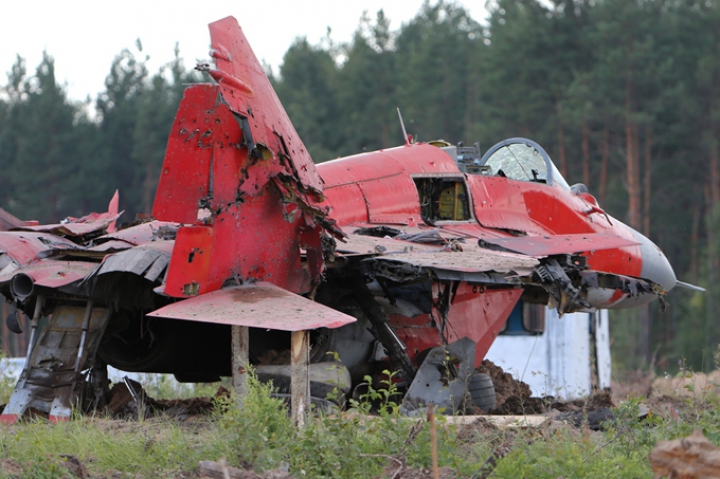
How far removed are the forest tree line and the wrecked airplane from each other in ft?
69.2

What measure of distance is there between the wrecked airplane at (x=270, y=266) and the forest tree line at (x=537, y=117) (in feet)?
69.2

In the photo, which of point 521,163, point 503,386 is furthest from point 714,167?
point 503,386

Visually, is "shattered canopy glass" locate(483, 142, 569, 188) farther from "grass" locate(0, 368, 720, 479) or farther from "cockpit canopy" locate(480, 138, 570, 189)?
"grass" locate(0, 368, 720, 479)

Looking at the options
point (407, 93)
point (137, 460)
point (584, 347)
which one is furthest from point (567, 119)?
point (137, 460)

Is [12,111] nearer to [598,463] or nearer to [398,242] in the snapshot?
[398,242]

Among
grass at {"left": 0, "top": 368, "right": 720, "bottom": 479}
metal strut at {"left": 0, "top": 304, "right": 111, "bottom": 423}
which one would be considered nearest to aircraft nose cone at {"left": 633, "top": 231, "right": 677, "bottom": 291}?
grass at {"left": 0, "top": 368, "right": 720, "bottom": 479}

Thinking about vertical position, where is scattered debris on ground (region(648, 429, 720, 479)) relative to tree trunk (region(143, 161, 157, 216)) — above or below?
below

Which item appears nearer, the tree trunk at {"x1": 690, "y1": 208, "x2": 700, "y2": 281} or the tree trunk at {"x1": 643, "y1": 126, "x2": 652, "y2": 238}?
the tree trunk at {"x1": 643, "y1": 126, "x2": 652, "y2": 238}

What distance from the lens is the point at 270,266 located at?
7.59 m

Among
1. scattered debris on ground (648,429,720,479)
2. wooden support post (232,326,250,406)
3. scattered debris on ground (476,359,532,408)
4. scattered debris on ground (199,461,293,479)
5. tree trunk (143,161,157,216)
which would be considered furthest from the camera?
tree trunk (143,161,157,216)

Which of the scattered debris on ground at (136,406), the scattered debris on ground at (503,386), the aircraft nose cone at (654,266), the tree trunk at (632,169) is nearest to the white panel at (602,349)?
the aircraft nose cone at (654,266)

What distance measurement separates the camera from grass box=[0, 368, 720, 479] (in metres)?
5.34

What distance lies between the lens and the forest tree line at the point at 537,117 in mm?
33844

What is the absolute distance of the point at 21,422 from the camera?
7.24 meters
